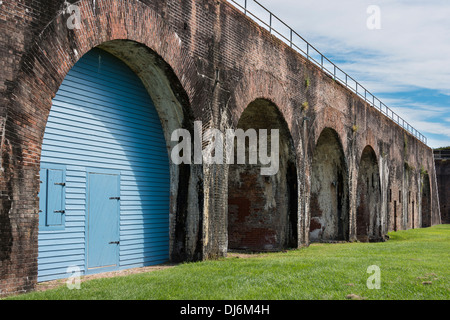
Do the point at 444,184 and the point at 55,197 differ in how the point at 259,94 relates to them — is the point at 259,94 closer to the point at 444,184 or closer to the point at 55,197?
the point at 55,197

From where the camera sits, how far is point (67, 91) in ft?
23.4

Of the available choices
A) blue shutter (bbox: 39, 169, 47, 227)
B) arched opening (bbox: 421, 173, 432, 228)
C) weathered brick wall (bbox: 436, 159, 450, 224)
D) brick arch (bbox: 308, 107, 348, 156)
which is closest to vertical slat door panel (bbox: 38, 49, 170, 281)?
blue shutter (bbox: 39, 169, 47, 227)

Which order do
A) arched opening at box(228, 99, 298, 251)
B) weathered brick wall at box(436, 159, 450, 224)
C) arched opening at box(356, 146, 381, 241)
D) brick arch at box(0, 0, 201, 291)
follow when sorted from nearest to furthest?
1. brick arch at box(0, 0, 201, 291)
2. arched opening at box(228, 99, 298, 251)
3. arched opening at box(356, 146, 381, 241)
4. weathered brick wall at box(436, 159, 450, 224)

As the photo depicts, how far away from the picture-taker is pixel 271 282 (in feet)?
21.4

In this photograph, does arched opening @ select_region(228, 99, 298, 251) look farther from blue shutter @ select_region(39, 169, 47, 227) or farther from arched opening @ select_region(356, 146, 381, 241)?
arched opening @ select_region(356, 146, 381, 241)

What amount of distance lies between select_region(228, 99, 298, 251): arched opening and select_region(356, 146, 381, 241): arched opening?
7.11m

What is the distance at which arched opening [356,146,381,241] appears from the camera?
62.7 feet

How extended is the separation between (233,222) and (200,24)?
560 centimetres

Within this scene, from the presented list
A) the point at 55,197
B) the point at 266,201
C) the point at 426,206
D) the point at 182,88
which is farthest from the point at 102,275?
the point at 426,206

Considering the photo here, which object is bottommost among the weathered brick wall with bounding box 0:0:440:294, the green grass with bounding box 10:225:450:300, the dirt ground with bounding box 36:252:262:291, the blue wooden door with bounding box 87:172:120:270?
the dirt ground with bounding box 36:252:262:291

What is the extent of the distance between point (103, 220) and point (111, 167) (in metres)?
0.85
